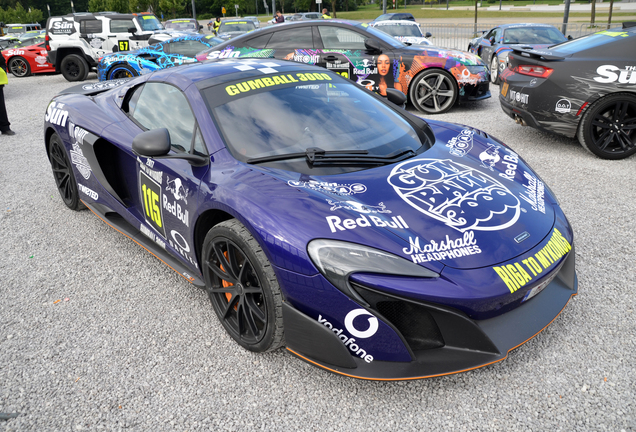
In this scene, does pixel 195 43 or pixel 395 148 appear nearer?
pixel 395 148

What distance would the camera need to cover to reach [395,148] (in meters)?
2.65

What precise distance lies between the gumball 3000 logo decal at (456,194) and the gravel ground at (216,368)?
2.22ft

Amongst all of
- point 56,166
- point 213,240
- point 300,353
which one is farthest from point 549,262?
point 56,166

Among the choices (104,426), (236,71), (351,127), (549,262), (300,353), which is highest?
(236,71)

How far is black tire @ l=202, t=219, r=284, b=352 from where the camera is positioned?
2.01m

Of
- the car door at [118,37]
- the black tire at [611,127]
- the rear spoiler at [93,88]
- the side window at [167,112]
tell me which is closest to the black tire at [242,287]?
the side window at [167,112]

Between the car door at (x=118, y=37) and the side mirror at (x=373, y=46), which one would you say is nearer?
the side mirror at (x=373, y=46)

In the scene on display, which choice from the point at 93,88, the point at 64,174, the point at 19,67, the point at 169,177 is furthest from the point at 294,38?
the point at 19,67

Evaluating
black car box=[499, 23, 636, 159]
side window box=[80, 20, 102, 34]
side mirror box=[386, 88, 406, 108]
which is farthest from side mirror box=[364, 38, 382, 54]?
side window box=[80, 20, 102, 34]

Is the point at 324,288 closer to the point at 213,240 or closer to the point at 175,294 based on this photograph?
the point at 213,240

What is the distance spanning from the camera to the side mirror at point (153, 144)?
2.32 metres

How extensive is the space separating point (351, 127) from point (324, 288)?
1.24 m

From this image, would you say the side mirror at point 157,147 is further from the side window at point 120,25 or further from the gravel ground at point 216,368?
the side window at point 120,25

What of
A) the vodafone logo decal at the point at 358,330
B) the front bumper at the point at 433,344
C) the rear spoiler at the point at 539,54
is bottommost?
the front bumper at the point at 433,344
